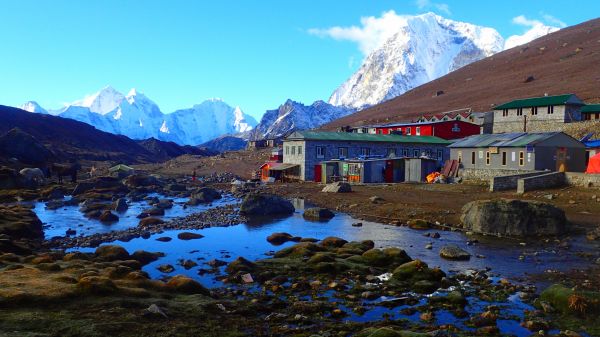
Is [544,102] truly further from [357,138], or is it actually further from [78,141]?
[78,141]

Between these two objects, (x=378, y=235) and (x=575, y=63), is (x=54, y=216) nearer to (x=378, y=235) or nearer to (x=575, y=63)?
(x=378, y=235)

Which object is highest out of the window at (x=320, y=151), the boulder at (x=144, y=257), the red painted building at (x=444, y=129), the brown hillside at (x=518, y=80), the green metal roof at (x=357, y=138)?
the brown hillside at (x=518, y=80)

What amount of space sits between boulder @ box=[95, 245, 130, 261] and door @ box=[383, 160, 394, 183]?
40218mm

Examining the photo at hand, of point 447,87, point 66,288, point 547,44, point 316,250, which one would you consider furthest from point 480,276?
point 547,44

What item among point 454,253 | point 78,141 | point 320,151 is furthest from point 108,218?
point 78,141

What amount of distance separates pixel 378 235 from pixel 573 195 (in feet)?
54.3

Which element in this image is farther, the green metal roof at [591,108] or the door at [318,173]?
the green metal roof at [591,108]

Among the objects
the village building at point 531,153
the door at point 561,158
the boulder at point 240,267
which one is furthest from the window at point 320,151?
the boulder at point 240,267

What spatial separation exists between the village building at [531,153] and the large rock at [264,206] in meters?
22.5

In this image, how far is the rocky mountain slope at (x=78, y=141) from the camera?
138 metres

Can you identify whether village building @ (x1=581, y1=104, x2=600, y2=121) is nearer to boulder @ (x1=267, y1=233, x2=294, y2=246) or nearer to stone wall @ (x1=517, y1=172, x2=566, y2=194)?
stone wall @ (x1=517, y1=172, x2=566, y2=194)

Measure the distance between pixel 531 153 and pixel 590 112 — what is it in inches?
1098

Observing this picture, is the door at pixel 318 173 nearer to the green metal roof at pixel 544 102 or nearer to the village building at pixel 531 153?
the village building at pixel 531 153

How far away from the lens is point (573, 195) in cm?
3472
